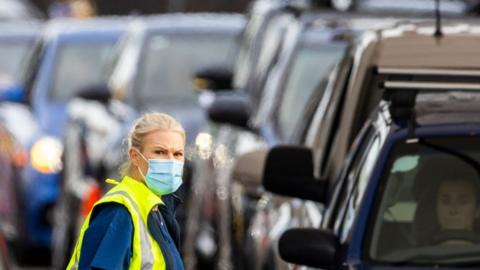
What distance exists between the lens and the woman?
241 inches

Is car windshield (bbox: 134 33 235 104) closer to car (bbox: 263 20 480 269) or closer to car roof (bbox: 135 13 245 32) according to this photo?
car roof (bbox: 135 13 245 32)

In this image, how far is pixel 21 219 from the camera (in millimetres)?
16922

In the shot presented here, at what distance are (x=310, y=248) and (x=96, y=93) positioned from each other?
9.98m

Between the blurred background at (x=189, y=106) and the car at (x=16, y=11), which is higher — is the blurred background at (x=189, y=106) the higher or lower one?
the higher one

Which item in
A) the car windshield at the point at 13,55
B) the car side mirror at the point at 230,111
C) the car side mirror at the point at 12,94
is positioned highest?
the car side mirror at the point at 230,111

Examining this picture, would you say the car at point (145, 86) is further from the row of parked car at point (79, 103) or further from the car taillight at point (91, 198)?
the car taillight at point (91, 198)

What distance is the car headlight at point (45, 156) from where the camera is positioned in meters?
17.3

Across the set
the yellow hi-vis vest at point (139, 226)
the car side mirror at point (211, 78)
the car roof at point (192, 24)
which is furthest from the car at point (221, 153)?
the yellow hi-vis vest at point (139, 226)

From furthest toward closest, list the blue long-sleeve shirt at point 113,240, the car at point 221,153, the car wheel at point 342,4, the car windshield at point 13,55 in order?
the car windshield at point 13,55 → the car wheel at point 342,4 → the car at point 221,153 → the blue long-sleeve shirt at point 113,240

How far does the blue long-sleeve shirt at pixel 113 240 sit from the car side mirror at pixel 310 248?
1467 millimetres

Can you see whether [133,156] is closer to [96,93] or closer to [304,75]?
[304,75]

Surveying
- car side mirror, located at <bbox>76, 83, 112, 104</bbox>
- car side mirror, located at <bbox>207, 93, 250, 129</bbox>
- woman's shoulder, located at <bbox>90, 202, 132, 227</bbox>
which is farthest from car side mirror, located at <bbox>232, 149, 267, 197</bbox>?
car side mirror, located at <bbox>76, 83, 112, 104</bbox>

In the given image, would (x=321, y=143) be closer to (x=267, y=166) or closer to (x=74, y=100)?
(x=267, y=166)

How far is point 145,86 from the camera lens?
17.7 m
